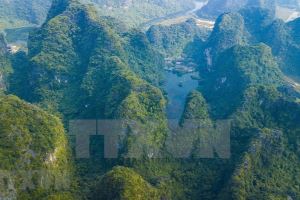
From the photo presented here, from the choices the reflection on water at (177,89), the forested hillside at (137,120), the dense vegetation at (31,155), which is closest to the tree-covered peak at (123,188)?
the forested hillside at (137,120)

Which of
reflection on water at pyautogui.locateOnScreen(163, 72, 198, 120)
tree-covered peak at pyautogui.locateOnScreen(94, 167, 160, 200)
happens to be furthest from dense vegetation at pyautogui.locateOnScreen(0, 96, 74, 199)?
reflection on water at pyautogui.locateOnScreen(163, 72, 198, 120)

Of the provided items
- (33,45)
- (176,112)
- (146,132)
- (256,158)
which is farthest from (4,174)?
(33,45)

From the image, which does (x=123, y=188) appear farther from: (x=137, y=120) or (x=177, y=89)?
(x=177, y=89)

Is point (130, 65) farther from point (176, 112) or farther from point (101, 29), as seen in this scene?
point (176, 112)

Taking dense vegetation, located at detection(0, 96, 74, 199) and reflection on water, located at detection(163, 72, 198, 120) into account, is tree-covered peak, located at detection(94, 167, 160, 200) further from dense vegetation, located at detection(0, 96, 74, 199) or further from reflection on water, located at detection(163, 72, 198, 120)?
reflection on water, located at detection(163, 72, 198, 120)

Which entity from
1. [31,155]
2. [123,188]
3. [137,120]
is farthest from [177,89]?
[123,188]

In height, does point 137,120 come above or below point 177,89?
above

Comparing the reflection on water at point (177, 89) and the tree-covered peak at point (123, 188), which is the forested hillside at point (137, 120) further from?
the reflection on water at point (177, 89)

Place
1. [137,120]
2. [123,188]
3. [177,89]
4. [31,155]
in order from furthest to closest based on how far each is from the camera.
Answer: [177,89], [137,120], [31,155], [123,188]

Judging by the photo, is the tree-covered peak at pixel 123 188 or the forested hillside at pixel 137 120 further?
the forested hillside at pixel 137 120
